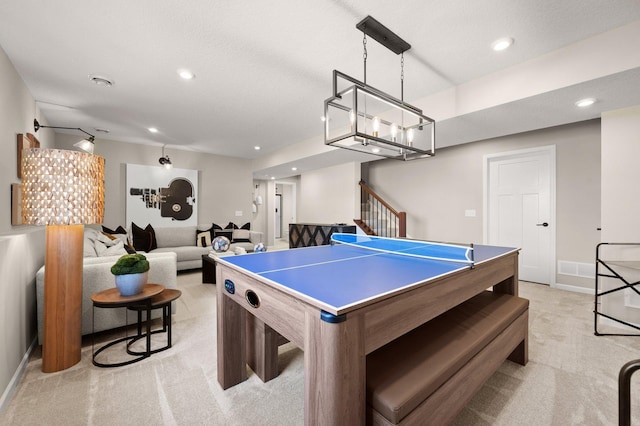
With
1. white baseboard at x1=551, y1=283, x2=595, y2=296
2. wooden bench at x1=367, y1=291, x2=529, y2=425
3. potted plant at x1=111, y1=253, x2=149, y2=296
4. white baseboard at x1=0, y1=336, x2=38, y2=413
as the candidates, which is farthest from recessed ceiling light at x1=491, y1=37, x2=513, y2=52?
white baseboard at x1=0, y1=336, x2=38, y2=413

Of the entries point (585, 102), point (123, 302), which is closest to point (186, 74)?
point (123, 302)

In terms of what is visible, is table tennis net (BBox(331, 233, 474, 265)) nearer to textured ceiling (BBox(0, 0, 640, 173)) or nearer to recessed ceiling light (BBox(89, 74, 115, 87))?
textured ceiling (BBox(0, 0, 640, 173))

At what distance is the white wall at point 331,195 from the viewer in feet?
19.8

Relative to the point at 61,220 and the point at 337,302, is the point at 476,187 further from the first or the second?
the point at 61,220

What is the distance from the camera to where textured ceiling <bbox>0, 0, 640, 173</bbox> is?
6.23 feet

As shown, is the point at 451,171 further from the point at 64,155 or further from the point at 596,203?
the point at 64,155

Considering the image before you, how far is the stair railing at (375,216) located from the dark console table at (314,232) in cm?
49

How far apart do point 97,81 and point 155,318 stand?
2670 millimetres

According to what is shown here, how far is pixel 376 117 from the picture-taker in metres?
2.12

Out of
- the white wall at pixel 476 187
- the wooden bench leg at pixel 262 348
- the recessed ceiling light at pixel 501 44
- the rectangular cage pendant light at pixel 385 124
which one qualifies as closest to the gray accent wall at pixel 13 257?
the wooden bench leg at pixel 262 348

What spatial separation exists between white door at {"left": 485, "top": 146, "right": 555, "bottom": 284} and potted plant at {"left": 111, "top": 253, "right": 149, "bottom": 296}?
5.09 meters

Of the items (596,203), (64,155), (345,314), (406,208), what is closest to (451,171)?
(406,208)

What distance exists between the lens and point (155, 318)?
2928 mm

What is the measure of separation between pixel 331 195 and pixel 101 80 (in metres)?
4.71
